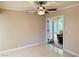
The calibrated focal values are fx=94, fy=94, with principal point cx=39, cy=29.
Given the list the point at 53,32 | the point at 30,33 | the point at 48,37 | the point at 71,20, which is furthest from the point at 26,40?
the point at 71,20

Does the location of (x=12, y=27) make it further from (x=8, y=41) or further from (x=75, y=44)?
(x=75, y=44)

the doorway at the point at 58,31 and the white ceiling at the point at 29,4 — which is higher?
the white ceiling at the point at 29,4

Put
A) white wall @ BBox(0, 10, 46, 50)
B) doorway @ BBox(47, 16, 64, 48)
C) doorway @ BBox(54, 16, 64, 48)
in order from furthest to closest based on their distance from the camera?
doorway @ BBox(47, 16, 64, 48), doorway @ BBox(54, 16, 64, 48), white wall @ BBox(0, 10, 46, 50)

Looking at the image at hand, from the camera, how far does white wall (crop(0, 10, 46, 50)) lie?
164 inches

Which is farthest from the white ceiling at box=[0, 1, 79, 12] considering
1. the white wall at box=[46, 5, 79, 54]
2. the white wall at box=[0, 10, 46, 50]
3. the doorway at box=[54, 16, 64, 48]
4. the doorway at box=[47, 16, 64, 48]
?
the doorway at box=[47, 16, 64, 48]

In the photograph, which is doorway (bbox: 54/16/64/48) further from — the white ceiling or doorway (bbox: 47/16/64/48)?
the white ceiling

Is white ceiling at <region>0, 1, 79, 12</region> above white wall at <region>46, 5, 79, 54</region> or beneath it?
above

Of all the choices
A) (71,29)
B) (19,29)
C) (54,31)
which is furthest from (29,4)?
(54,31)

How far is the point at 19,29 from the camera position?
15.4 feet

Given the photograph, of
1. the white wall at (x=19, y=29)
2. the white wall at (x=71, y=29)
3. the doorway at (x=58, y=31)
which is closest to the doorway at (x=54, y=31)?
the doorway at (x=58, y=31)

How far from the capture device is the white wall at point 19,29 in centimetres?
416

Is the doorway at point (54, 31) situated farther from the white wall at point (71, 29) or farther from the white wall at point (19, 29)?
the white wall at point (71, 29)

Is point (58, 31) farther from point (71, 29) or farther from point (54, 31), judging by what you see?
point (71, 29)

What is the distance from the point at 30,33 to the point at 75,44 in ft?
8.04
